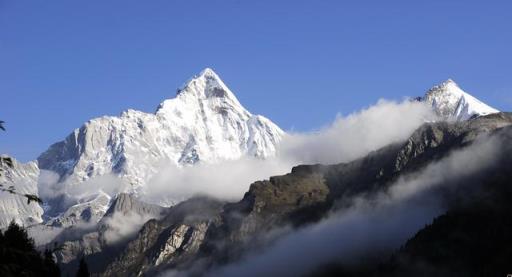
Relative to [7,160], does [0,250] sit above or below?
below

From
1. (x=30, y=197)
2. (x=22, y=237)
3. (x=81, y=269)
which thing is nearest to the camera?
(x=30, y=197)

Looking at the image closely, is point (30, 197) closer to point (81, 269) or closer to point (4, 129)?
point (4, 129)

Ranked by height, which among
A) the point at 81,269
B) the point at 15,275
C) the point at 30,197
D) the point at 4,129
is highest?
the point at 81,269

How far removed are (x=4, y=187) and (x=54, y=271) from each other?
70.3 metres

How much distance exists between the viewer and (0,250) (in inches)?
1519

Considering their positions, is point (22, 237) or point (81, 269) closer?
point (22, 237)

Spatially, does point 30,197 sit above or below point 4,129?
below

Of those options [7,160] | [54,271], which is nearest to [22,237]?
[54,271]

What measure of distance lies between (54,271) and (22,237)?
14.8 metres

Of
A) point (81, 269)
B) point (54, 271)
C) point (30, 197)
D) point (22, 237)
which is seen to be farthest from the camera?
point (81, 269)

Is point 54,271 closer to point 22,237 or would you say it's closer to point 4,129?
point 22,237

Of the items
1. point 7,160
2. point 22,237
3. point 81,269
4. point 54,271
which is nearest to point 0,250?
point 7,160

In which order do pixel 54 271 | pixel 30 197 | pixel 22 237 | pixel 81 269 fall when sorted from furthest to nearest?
1. pixel 81 269
2. pixel 54 271
3. pixel 22 237
4. pixel 30 197

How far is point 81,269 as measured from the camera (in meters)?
154
